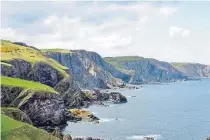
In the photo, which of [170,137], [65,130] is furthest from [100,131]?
[170,137]

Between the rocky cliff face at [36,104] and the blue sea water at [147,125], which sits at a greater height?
the rocky cliff face at [36,104]

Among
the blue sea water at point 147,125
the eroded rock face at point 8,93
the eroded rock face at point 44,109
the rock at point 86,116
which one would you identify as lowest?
the blue sea water at point 147,125

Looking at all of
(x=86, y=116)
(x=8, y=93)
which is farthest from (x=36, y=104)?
(x=86, y=116)

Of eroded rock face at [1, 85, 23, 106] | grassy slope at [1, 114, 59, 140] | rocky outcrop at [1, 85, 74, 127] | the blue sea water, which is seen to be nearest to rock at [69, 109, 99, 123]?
the blue sea water

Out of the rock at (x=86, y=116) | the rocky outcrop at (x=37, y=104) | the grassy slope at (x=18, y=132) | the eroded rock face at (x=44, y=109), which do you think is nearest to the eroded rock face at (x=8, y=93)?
the rocky outcrop at (x=37, y=104)

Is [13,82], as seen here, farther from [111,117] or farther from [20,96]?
[111,117]

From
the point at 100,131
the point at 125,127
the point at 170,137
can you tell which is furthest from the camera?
the point at 125,127

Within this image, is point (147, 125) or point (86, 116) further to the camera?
point (86, 116)

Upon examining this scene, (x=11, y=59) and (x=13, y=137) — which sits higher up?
(x=11, y=59)

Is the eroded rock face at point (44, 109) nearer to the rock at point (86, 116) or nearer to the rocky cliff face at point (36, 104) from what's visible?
the rocky cliff face at point (36, 104)

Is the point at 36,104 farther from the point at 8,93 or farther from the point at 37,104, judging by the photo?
the point at 8,93

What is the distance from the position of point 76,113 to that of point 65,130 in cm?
3307

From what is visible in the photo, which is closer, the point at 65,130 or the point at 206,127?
the point at 65,130

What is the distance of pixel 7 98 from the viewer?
140250 millimetres
